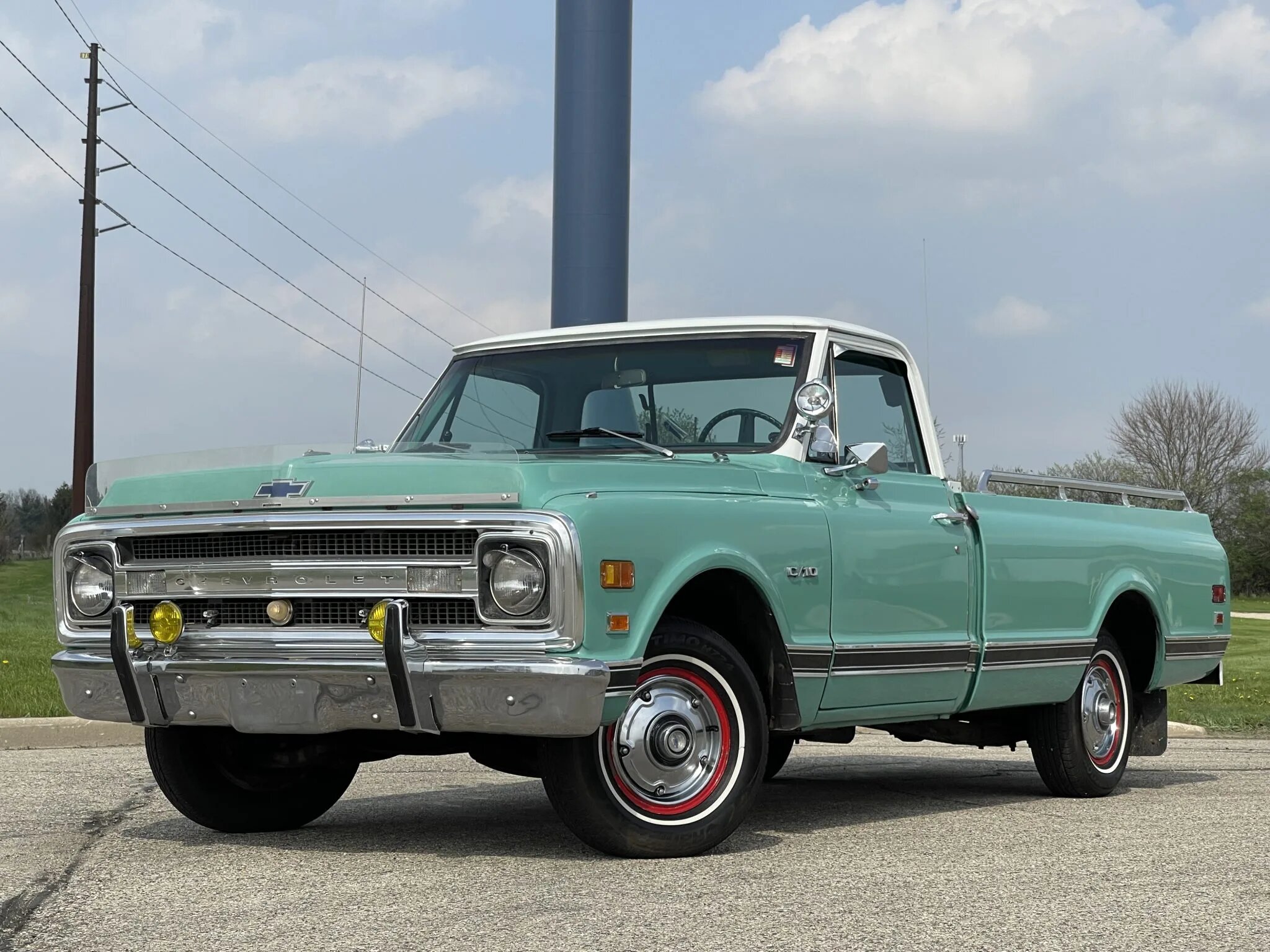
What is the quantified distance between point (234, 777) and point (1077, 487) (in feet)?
14.9

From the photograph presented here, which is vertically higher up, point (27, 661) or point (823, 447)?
point (823, 447)

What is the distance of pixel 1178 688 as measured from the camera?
17578mm

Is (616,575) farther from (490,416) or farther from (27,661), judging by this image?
(27,661)

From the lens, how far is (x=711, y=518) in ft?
20.2

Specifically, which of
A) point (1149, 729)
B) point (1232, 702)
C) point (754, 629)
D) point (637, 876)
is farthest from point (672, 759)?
point (1232, 702)

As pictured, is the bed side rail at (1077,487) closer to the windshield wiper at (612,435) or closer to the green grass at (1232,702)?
the windshield wiper at (612,435)

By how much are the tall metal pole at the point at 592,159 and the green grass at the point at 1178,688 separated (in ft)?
22.9

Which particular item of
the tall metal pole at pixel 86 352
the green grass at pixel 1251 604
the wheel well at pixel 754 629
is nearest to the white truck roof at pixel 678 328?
the wheel well at pixel 754 629

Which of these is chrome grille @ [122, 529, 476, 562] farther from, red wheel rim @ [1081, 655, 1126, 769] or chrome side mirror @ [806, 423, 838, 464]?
red wheel rim @ [1081, 655, 1126, 769]

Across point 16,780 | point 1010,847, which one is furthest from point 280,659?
point 16,780

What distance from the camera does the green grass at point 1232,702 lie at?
544 inches

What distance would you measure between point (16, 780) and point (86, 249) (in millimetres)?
23054

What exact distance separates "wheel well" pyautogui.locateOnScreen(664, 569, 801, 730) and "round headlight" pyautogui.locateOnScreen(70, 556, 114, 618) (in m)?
2.08

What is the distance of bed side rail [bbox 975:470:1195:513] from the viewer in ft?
27.1
